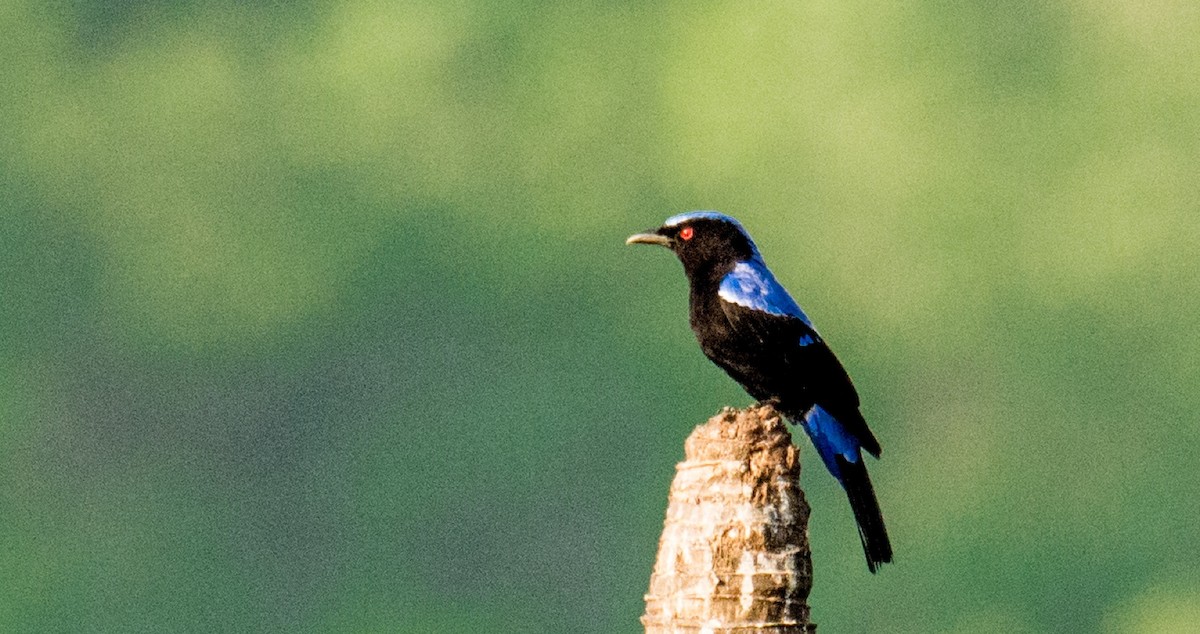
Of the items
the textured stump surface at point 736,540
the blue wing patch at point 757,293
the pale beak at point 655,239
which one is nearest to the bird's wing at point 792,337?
the blue wing patch at point 757,293

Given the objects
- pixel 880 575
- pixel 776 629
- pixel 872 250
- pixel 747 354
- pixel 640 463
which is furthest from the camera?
pixel 872 250

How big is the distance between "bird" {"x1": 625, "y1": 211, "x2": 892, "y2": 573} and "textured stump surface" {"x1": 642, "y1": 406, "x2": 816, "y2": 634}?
1.73 m

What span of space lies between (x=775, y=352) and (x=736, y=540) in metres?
2.78

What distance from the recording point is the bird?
7.72 m

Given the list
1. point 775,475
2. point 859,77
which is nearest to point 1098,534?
point 859,77

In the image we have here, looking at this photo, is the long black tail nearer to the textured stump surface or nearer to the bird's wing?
the bird's wing

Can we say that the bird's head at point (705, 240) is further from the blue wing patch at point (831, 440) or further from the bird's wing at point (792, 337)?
the blue wing patch at point (831, 440)

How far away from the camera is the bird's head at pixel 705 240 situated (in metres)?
8.91

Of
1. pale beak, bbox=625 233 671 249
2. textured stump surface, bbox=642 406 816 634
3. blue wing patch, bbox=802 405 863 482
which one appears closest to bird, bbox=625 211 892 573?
blue wing patch, bbox=802 405 863 482

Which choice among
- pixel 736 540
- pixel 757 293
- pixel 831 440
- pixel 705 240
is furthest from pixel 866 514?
pixel 705 240

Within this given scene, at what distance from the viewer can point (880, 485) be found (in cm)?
2809

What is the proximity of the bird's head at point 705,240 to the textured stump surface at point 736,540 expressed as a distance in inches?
123

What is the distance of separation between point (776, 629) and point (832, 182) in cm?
2518

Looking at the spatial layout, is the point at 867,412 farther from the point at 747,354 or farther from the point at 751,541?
the point at 751,541
